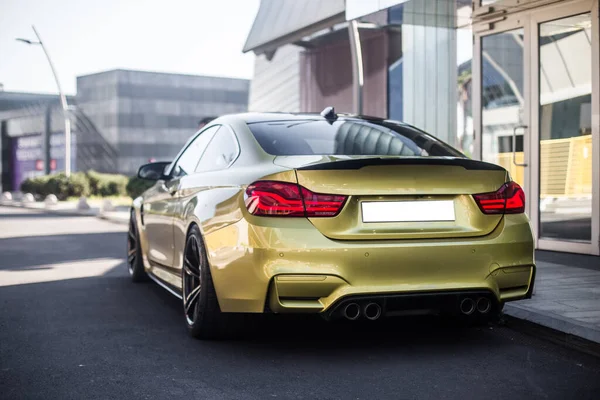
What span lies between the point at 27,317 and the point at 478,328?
332 centimetres

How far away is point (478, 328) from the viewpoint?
17.8 feet

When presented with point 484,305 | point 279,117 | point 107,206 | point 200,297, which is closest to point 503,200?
point 484,305

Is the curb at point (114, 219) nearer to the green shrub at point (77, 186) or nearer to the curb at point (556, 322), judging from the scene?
the green shrub at point (77, 186)

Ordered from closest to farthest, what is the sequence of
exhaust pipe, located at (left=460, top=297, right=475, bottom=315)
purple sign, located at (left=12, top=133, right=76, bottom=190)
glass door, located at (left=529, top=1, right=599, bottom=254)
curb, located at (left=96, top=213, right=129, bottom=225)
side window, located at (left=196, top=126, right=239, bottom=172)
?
exhaust pipe, located at (left=460, top=297, right=475, bottom=315) < side window, located at (left=196, top=126, right=239, bottom=172) < glass door, located at (left=529, top=1, right=599, bottom=254) < curb, located at (left=96, top=213, right=129, bottom=225) < purple sign, located at (left=12, top=133, right=76, bottom=190)

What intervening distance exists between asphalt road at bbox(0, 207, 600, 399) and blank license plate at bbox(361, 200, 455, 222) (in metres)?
0.80

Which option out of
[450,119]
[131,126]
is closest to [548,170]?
[450,119]

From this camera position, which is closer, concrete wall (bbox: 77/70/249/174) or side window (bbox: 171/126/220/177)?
side window (bbox: 171/126/220/177)

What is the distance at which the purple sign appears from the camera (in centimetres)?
6225

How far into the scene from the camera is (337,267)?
4.18 metres

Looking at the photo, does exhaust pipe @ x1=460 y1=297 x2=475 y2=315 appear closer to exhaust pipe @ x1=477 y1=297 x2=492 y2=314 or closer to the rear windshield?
exhaust pipe @ x1=477 y1=297 x2=492 y2=314

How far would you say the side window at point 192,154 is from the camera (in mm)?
5999

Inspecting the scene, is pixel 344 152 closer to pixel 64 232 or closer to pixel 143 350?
pixel 143 350

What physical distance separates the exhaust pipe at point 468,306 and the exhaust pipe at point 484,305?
4 cm

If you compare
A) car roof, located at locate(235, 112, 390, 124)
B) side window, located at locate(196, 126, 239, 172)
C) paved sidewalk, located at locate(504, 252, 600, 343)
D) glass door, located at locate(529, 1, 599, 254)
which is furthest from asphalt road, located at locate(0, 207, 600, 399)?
glass door, located at locate(529, 1, 599, 254)
